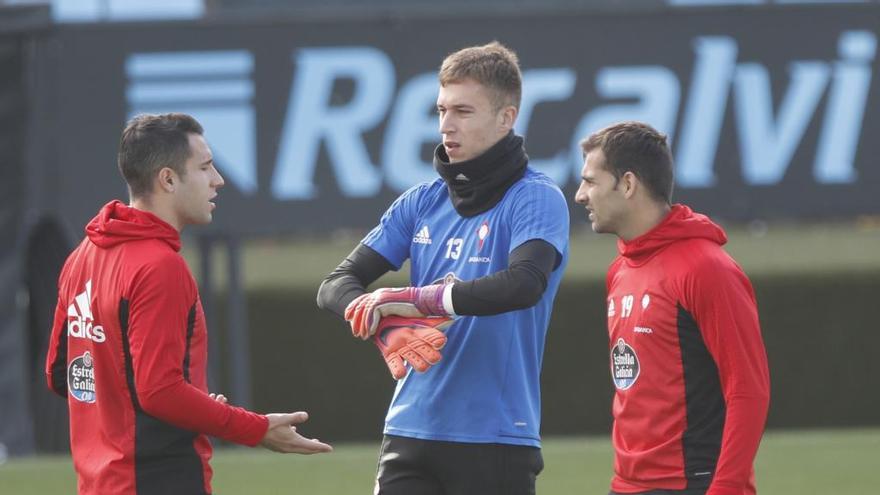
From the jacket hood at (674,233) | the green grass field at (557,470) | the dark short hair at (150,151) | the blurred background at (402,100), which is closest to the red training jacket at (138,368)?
the dark short hair at (150,151)

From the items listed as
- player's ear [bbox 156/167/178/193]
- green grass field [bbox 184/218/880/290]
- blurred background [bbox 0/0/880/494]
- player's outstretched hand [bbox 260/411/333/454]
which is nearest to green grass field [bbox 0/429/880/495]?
blurred background [bbox 0/0/880/494]

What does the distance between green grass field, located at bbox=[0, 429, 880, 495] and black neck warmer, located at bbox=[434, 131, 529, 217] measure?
4523mm

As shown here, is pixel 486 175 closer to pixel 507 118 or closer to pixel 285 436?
pixel 507 118

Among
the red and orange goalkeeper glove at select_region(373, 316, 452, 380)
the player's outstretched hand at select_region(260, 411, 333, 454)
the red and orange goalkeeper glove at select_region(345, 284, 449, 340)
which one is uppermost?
the red and orange goalkeeper glove at select_region(345, 284, 449, 340)

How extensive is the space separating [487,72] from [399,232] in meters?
0.57

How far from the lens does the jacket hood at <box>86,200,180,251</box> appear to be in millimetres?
3896

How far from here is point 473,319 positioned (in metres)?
4.15

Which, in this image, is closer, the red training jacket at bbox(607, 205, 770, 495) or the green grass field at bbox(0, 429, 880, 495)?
the red training jacket at bbox(607, 205, 770, 495)

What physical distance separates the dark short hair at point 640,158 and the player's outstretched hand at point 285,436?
1.23m

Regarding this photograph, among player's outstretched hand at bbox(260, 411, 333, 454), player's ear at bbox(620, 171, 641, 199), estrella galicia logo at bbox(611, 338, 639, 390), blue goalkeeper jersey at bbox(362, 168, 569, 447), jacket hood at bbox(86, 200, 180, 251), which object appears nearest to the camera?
jacket hood at bbox(86, 200, 180, 251)

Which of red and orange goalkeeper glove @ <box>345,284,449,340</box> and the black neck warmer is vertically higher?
the black neck warmer

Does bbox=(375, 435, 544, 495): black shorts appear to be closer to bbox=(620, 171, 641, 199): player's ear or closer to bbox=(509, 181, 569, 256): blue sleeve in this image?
bbox=(509, 181, 569, 256): blue sleeve

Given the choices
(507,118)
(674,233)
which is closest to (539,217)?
(507,118)

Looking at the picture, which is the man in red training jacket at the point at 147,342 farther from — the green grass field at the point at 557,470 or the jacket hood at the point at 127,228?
the green grass field at the point at 557,470
